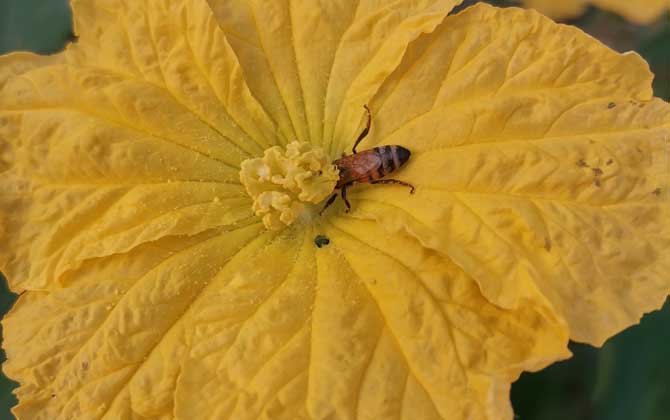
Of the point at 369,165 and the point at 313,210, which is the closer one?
the point at 369,165

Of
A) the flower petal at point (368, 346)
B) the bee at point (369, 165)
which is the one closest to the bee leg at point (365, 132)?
the bee at point (369, 165)

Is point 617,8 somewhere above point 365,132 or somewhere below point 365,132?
below

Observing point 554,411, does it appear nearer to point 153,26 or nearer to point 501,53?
point 501,53

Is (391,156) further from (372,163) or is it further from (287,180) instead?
(287,180)

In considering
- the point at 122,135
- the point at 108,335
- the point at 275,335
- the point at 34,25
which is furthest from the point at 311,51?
Answer: the point at 34,25

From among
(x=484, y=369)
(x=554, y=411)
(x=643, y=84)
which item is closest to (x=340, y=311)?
(x=484, y=369)

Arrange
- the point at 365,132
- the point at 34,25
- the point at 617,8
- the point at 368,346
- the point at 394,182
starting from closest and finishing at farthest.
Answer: the point at 368,346, the point at 394,182, the point at 365,132, the point at 34,25, the point at 617,8

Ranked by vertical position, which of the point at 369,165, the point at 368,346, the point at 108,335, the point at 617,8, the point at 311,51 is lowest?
the point at 617,8
